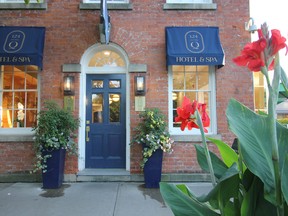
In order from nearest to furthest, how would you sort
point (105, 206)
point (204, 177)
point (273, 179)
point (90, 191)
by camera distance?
point (273, 179) → point (105, 206) → point (90, 191) → point (204, 177)

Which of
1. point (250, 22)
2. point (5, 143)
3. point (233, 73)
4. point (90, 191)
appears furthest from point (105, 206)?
point (250, 22)

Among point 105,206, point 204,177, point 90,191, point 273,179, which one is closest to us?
point 273,179

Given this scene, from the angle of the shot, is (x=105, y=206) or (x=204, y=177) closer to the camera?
(x=105, y=206)

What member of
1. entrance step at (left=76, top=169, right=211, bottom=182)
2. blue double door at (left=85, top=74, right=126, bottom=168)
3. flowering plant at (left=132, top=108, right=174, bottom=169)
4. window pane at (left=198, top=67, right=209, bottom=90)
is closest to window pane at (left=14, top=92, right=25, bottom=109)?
blue double door at (left=85, top=74, right=126, bottom=168)

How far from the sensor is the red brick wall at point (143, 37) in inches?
251

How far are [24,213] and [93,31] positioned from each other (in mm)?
4086

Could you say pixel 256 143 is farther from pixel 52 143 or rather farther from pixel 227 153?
pixel 52 143

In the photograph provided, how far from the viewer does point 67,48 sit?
21.0 feet

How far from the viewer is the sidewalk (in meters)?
4.31

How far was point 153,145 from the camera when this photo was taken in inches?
223

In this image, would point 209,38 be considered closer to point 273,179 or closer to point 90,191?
point 90,191

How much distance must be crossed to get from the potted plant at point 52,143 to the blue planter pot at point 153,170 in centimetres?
167

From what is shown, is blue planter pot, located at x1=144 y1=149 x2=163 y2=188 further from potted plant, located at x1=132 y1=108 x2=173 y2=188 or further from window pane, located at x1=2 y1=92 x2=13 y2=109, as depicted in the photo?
window pane, located at x1=2 y1=92 x2=13 y2=109

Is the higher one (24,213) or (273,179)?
(273,179)
